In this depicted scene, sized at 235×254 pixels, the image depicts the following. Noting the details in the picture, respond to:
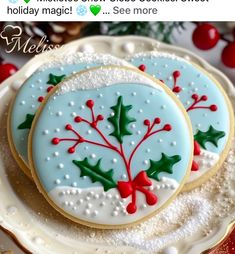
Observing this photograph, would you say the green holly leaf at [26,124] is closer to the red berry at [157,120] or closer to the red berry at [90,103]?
the red berry at [90,103]

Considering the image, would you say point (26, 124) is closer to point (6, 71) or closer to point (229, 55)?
point (6, 71)

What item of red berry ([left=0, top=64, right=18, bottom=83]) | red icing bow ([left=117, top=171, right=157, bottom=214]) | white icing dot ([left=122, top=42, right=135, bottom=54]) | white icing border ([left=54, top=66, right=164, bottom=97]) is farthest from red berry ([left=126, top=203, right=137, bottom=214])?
red berry ([left=0, top=64, right=18, bottom=83])

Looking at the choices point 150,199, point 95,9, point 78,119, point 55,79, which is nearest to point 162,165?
point 150,199

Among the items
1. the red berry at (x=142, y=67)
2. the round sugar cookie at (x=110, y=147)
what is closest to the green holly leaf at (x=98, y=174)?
the round sugar cookie at (x=110, y=147)

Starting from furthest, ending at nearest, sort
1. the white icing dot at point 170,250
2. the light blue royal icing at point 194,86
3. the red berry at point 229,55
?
the red berry at point 229,55 → the light blue royal icing at point 194,86 → the white icing dot at point 170,250

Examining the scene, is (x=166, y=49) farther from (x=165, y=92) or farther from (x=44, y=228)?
(x=44, y=228)

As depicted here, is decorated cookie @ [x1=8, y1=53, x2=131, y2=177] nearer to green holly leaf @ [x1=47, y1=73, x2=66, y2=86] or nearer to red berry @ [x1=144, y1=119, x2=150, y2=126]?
green holly leaf @ [x1=47, y1=73, x2=66, y2=86]

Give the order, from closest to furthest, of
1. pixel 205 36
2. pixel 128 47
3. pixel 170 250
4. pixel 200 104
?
pixel 170 250
pixel 200 104
pixel 128 47
pixel 205 36
